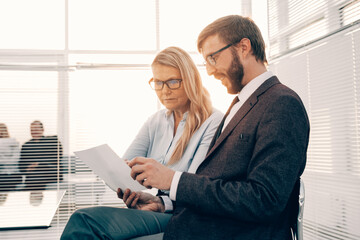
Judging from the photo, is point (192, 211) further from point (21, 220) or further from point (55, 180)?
point (55, 180)

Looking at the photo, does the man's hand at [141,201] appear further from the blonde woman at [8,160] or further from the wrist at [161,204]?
the blonde woman at [8,160]

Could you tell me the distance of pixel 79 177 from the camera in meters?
3.45

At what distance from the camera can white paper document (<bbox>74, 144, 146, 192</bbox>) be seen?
1.32m

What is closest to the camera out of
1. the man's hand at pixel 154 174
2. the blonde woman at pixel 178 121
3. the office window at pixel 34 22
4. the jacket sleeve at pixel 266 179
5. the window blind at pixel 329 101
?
the jacket sleeve at pixel 266 179

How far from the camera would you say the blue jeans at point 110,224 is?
1219 millimetres

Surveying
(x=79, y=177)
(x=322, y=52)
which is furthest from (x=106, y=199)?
(x=322, y=52)

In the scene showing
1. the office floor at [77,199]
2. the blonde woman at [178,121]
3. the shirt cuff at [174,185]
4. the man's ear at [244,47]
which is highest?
the man's ear at [244,47]

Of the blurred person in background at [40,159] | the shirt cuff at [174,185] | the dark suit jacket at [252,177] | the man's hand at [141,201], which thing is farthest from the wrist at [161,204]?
the blurred person in background at [40,159]

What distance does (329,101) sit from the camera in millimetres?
2109

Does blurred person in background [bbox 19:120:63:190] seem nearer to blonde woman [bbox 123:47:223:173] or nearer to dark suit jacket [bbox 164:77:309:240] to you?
blonde woman [bbox 123:47:223:173]

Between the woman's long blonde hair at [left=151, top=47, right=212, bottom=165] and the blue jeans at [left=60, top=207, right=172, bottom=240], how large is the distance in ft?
1.58

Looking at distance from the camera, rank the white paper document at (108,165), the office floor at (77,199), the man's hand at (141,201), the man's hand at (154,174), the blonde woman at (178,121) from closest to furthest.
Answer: the man's hand at (154,174) < the white paper document at (108,165) < the man's hand at (141,201) < the blonde woman at (178,121) < the office floor at (77,199)

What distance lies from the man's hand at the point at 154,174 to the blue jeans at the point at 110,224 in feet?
0.71

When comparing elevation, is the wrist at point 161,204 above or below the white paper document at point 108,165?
below
